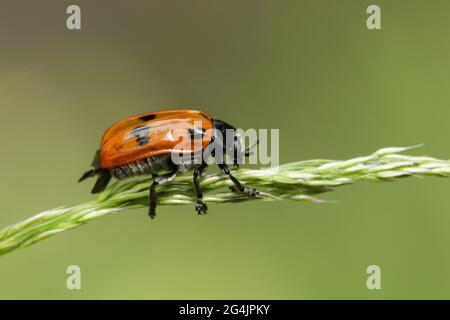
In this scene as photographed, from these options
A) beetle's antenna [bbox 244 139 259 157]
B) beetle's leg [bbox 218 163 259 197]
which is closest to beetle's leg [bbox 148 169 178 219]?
beetle's leg [bbox 218 163 259 197]

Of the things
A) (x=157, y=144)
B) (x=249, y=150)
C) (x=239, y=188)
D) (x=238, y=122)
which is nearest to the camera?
(x=239, y=188)

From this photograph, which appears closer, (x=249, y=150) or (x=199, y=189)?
(x=199, y=189)

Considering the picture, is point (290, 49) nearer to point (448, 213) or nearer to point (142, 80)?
point (142, 80)

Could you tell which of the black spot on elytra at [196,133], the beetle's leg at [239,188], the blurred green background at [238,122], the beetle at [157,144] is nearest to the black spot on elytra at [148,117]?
the beetle at [157,144]

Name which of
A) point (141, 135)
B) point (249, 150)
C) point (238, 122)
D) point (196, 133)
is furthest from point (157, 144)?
point (238, 122)

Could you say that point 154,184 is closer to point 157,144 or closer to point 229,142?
point 157,144
